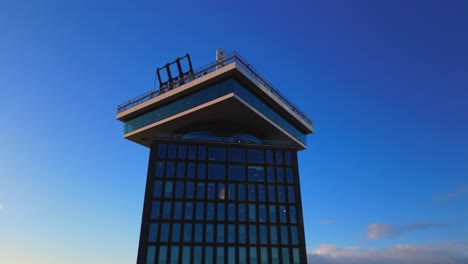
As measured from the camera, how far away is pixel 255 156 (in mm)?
75625

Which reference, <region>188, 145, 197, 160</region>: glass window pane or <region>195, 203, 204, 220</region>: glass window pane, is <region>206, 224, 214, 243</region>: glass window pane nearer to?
<region>195, 203, 204, 220</region>: glass window pane

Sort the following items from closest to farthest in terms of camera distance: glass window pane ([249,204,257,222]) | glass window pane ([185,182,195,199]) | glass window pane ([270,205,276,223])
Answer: glass window pane ([249,204,257,222]), glass window pane ([185,182,195,199]), glass window pane ([270,205,276,223])

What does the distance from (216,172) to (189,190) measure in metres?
6.37

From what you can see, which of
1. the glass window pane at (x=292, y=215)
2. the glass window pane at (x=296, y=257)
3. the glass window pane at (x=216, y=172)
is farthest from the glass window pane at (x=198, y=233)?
the glass window pane at (x=292, y=215)

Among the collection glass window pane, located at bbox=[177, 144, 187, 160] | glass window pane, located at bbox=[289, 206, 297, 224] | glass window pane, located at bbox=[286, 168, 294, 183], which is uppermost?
glass window pane, located at bbox=[177, 144, 187, 160]

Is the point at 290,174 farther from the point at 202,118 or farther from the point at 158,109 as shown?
the point at 158,109

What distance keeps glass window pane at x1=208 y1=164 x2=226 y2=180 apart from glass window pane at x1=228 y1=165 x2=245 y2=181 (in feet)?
3.99

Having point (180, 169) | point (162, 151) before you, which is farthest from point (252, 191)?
point (162, 151)

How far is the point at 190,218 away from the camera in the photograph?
6700 cm

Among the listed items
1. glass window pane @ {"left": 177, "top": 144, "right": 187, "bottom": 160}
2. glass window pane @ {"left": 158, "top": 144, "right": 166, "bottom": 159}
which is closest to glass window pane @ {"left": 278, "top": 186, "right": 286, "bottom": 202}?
glass window pane @ {"left": 177, "top": 144, "right": 187, "bottom": 160}

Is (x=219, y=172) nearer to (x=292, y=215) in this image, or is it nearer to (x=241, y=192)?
(x=241, y=192)

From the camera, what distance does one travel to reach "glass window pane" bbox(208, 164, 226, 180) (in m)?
72.1

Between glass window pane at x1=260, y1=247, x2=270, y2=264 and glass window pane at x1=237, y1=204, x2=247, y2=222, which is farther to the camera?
glass window pane at x1=237, y1=204, x2=247, y2=222

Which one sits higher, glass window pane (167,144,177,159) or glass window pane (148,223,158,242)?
glass window pane (167,144,177,159)
